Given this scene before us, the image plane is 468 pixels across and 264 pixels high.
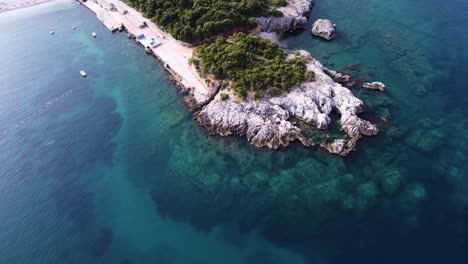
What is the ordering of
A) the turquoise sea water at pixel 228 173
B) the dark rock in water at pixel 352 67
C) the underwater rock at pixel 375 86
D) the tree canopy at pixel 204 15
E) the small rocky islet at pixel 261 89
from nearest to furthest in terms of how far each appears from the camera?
the turquoise sea water at pixel 228 173, the small rocky islet at pixel 261 89, the underwater rock at pixel 375 86, the dark rock in water at pixel 352 67, the tree canopy at pixel 204 15

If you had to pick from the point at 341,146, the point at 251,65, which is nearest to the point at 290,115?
the point at 341,146

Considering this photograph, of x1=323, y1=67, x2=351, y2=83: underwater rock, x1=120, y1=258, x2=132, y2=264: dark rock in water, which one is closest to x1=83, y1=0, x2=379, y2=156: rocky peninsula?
x1=323, y1=67, x2=351, y2=83: underwater rock

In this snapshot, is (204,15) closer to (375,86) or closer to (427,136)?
(375,86)

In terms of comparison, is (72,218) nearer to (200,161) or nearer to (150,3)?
(200,161)

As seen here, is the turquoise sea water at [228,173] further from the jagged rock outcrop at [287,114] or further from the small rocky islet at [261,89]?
the small rocky islet at [261,89]

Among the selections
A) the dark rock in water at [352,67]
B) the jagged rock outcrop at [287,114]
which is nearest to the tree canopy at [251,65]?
the jagged rock outcrop at [287,114]

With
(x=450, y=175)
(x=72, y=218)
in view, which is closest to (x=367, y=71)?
(x=450, y=175)

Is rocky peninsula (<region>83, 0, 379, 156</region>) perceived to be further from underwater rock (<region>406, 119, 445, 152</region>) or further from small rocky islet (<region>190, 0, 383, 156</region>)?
underwater rock (<region>406, 119, 445, 152</region>)
